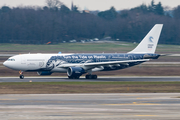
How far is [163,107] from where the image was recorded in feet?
68.6

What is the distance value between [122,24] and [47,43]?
30744 mm

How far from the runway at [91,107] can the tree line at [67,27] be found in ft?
297

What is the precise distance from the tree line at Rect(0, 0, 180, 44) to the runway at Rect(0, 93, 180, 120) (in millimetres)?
90421

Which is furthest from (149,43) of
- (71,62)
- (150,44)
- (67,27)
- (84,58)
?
(67,27)

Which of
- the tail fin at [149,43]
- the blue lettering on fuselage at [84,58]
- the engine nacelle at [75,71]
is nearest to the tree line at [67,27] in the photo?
the tail fin at [149,43]

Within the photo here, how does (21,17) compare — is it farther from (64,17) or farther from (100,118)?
(100,118)

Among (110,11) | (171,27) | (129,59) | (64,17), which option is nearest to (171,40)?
(171,27)

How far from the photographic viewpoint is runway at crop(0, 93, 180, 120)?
706 inches

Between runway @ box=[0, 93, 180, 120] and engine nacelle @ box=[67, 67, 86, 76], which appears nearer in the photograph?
runway @ box=[0, 93, 180, 120]

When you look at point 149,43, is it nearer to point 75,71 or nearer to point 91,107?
point 75,71

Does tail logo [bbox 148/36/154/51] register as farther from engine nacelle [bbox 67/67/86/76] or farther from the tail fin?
engine nacelle [bbox 67/67/86/76]

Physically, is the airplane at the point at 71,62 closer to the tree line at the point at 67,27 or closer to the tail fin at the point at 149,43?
the tail fin at the point at 149,43

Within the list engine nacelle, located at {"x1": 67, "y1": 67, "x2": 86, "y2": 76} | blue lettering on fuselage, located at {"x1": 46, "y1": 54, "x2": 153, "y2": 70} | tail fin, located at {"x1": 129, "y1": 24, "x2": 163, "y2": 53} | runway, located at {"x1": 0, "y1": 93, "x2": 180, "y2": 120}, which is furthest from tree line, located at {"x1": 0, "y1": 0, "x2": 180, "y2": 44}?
runway, located at {"x1": 0, "y1": 93, "x2": 180, "y2": 120}

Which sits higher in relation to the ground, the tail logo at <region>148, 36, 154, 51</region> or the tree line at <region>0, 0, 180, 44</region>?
the tree line at <region>0, 0, 180, 44</region>
